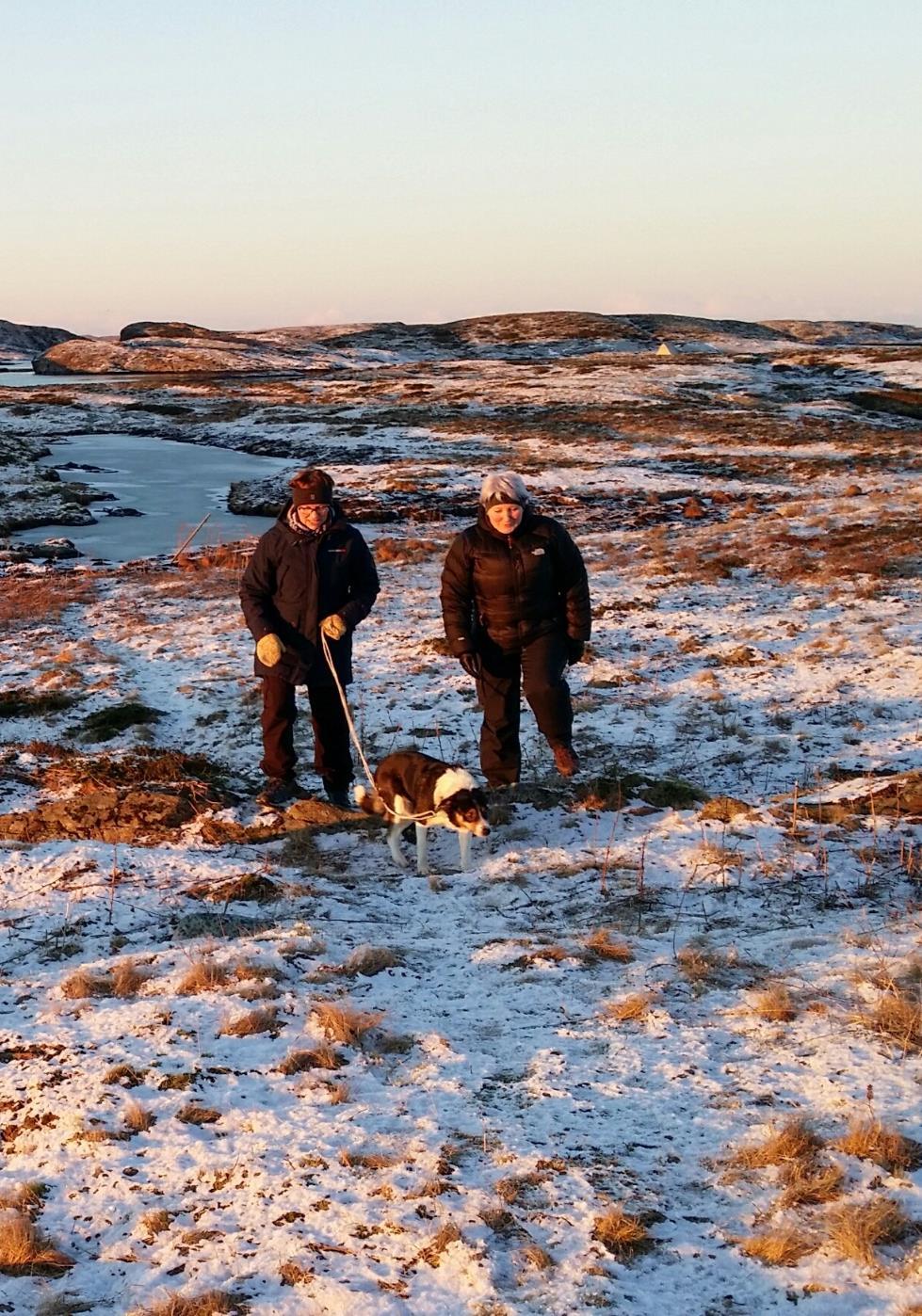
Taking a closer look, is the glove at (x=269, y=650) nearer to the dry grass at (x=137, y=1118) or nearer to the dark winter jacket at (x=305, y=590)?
the dark winter jacket at (x=305, y=590)

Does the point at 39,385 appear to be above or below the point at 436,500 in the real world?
above

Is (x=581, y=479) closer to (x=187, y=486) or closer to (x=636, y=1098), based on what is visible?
(x=187, y=486)

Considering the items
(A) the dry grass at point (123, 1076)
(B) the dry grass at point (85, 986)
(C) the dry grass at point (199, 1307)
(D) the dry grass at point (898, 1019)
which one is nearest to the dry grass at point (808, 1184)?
(D) the dry grass at point (898, 1019)

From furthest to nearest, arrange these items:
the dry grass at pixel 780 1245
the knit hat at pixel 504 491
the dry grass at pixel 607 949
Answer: the knit hat at pixel 504 491 → the dry grass at pixel 607 949 → the dry grass at pixel 780 1245

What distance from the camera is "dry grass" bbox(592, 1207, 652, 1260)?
3.43m

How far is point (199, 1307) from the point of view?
3217 mm

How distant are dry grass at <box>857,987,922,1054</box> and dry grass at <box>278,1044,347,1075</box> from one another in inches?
90.7

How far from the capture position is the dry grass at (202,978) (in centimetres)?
523

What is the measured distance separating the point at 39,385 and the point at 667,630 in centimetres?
6767

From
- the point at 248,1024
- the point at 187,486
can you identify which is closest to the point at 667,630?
the point at 248,1024

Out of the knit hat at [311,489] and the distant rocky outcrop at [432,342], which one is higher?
the distant rocky outcrop at [432,342]

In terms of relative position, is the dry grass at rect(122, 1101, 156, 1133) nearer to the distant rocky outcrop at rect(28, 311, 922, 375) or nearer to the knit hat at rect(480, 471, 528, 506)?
the knit hat at rect(480, 471, 528, 506)

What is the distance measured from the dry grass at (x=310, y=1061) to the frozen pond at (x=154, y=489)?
18.4 meters

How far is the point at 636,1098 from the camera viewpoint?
431 centimetres
